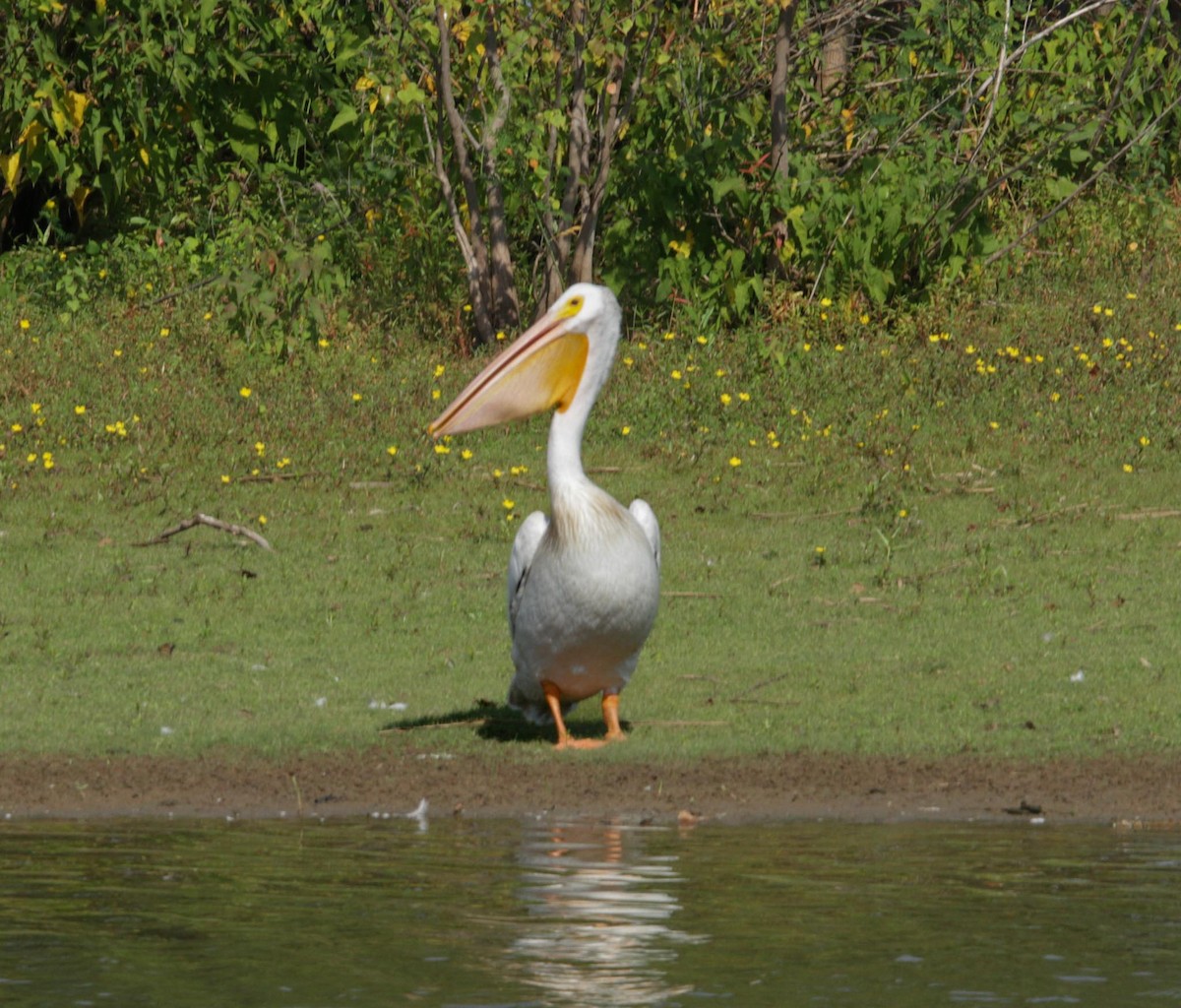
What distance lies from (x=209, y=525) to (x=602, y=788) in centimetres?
436

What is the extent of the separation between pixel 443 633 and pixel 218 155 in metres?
8.24

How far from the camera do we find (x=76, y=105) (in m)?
14.6

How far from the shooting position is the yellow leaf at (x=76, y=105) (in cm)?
1457

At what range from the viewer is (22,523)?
11328 mm

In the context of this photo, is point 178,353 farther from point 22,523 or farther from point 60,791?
point 60,791

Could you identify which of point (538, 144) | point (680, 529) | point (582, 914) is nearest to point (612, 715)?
point (582, 914)

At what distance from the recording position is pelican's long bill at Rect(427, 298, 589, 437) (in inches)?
300

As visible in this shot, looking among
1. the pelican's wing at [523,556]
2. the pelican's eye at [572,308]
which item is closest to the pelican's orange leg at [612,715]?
the pelican's wing at [523,556]

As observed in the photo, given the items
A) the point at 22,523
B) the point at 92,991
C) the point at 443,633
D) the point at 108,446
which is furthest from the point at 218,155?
the point at 92,991

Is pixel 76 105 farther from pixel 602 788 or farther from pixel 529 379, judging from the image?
pixel 602 788

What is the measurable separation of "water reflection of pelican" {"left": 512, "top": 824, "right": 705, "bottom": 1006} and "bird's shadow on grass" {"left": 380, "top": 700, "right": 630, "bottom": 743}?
1341 mm

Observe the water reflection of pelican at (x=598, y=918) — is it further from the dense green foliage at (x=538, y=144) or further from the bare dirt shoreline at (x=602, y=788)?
the dense green foliage at (x=538, y=144)

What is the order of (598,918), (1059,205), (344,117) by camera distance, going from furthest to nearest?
(1059,205), (344,117), (598,918)

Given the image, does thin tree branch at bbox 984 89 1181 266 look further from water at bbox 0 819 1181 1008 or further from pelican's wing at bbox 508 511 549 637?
water at bbox 0 819 1181 1008
